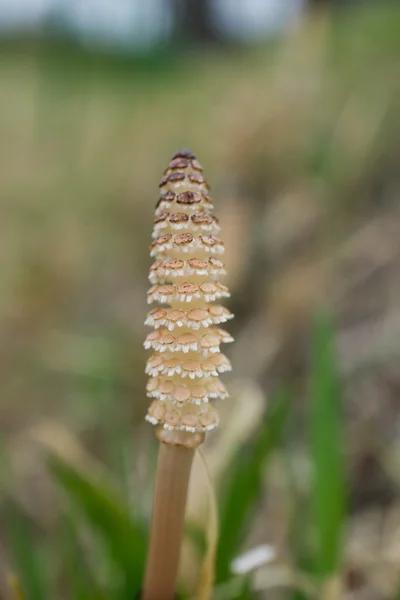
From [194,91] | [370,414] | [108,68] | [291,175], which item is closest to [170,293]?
[370,414]

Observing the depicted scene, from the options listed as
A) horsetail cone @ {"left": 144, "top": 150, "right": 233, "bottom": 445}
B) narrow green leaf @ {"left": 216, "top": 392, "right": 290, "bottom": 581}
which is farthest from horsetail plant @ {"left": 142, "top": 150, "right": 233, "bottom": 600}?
narrow green leaf @ {"left": 216, "top": 392, "right": 290, "bottom": 581}

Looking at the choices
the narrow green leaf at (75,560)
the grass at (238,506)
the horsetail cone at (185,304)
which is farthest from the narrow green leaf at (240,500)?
the horsetail cone at (185,304)

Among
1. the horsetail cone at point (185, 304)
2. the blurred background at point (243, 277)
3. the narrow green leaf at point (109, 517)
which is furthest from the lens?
the blurred background at point (243, 277)

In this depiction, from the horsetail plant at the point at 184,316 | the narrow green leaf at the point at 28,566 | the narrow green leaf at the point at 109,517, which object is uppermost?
the horsetail plant at the point at 184,316

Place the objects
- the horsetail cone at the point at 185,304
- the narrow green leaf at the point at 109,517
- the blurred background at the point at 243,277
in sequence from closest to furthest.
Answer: the horsetail cone at the point at 185,304 < the narrow green leaf at the point at 109,517 < the blurred background at the point at 243,277

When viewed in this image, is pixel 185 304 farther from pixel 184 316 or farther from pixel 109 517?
pixel 109 517

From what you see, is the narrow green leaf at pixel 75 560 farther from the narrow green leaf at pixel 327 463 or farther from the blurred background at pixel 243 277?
the narrow green leaf at pixel 327 463

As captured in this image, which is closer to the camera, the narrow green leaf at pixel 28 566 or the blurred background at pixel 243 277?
the narrow green leaf at pixel 28 566

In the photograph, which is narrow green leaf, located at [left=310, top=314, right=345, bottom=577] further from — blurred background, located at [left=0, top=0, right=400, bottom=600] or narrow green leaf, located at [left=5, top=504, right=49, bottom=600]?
narrow green leaf, located at [left=5, top=504, right=49, bottom=600]
